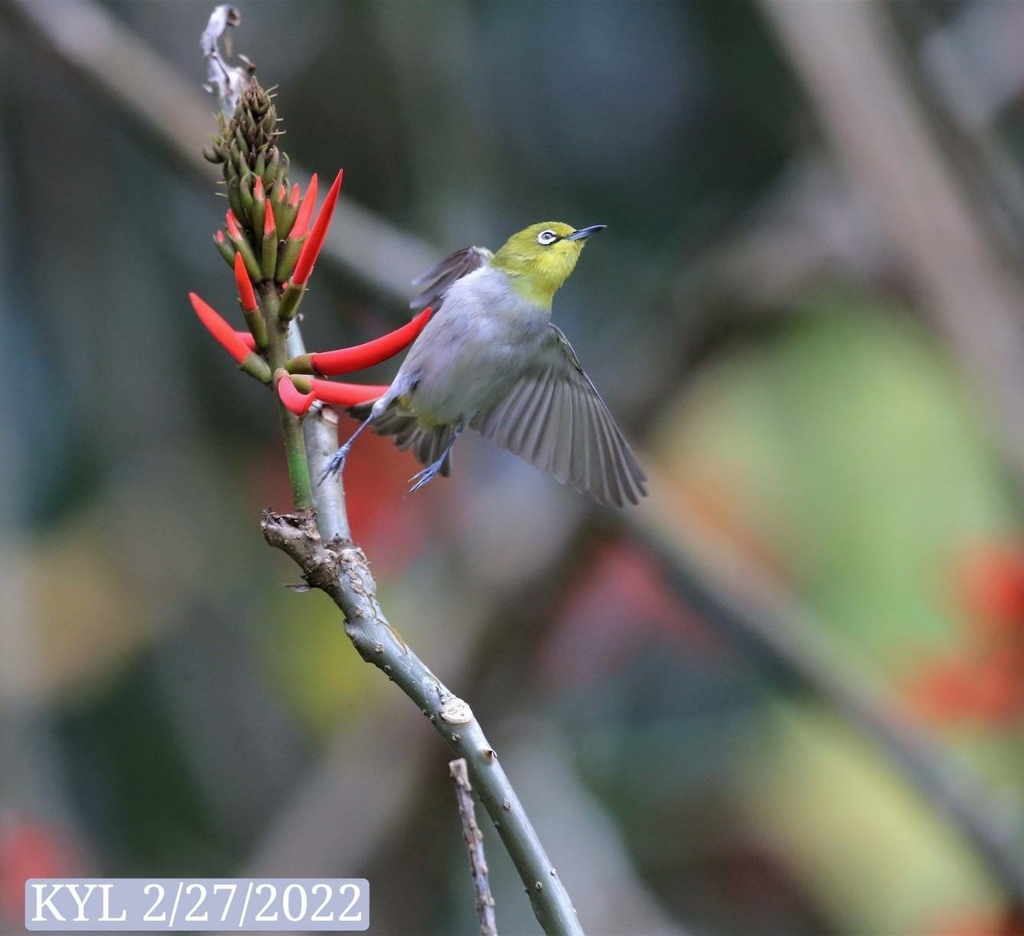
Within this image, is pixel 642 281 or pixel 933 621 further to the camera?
pixel 642 281

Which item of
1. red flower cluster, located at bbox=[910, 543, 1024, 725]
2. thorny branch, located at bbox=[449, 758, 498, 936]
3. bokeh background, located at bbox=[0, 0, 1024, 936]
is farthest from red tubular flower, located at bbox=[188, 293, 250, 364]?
red flower cluster, located at bbox=[910, 543, 1024, 725]

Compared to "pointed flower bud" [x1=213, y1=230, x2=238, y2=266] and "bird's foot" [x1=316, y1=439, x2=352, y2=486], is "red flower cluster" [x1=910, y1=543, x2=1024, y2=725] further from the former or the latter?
"pointed flower bud" [x1=213, y1=230, x2=238, y2=266]

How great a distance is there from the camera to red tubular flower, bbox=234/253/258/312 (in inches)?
29.7

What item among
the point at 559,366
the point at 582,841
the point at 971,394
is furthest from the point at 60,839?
the point at 971,394

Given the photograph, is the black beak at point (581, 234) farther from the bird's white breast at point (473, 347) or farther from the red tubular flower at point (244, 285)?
the red tubular flower at point (244, 285)

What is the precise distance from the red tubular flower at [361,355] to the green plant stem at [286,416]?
0.09ft

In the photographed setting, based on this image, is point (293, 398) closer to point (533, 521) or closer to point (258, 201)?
point (258, 201)

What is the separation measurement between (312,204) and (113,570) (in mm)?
3347

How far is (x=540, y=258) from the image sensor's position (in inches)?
55.3

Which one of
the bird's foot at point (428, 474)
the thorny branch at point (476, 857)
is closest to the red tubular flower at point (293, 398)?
the thorny branch at point (476, 857)

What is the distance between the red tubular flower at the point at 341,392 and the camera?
81cm

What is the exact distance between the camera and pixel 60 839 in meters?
3.07

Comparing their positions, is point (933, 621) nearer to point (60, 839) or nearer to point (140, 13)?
point (60, 839)

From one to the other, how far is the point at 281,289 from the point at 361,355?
7 cm
